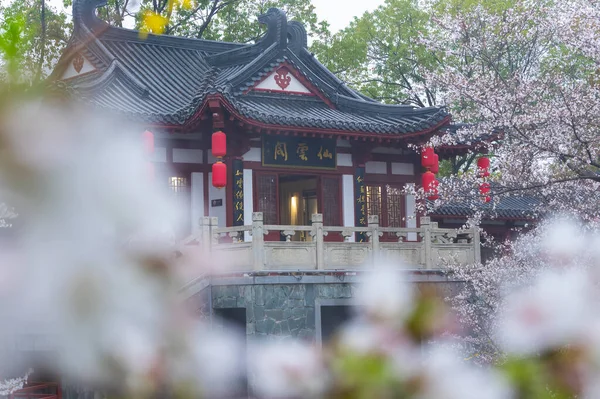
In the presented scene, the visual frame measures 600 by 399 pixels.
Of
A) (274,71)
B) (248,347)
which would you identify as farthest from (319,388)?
(274,71)

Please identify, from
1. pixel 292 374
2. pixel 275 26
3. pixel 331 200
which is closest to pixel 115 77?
pixel 275 26

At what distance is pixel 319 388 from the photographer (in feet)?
4.80

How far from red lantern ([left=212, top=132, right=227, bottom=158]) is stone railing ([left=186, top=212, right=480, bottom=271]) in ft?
4.79

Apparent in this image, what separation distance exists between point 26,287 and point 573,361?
100cm

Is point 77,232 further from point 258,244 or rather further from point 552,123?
point 258,244

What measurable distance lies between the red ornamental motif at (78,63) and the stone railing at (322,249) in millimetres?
6069

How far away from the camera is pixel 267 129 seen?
15.1m

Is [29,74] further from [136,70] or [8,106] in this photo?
[136,70]

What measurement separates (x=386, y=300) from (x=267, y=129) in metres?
13.7

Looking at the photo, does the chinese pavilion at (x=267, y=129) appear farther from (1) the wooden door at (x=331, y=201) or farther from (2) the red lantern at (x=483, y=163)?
(2) the red lantern at (x=483, y=163)

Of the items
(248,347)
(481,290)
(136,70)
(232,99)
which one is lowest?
(248,347)

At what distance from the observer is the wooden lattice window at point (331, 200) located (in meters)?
16.4

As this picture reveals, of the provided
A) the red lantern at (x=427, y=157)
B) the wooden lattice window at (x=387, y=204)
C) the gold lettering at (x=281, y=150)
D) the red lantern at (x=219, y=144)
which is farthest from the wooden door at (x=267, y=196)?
the red lantern at (x=427, y=157)

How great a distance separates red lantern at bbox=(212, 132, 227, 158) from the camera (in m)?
14.5
